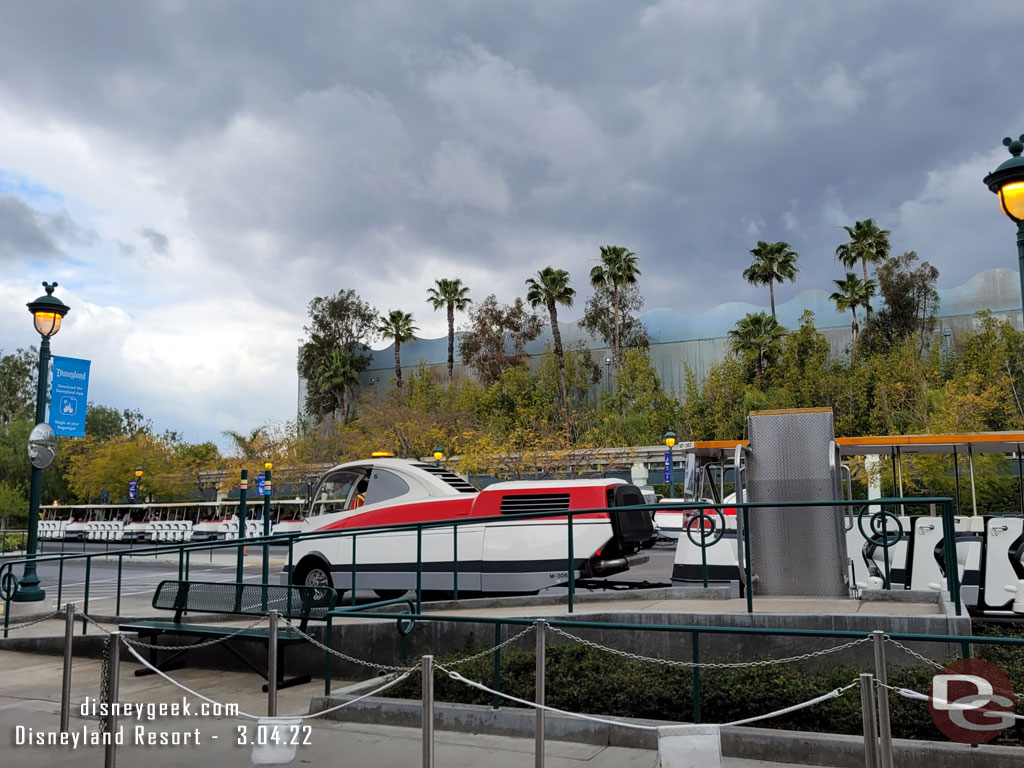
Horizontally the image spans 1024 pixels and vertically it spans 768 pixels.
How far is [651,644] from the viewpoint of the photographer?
847cm

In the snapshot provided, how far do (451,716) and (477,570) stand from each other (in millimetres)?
5198

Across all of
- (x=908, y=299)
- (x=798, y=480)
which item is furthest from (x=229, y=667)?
(x=908, y=299)

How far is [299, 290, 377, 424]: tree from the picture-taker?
7900cm

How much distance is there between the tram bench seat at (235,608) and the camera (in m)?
9.65

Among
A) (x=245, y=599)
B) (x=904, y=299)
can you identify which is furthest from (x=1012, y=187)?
(x=904, y=299)

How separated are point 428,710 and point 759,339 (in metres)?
52.0

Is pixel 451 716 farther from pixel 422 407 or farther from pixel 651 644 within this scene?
pixel 422 407

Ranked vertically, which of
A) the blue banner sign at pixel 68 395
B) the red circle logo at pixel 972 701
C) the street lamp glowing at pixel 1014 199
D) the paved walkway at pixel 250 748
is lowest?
the paved walkway at pixel 250 748

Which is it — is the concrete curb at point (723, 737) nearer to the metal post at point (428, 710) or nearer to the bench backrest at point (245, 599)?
the metal post at point (428, 710)

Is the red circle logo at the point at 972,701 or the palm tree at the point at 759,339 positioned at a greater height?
the palm tree at the point at 759,339

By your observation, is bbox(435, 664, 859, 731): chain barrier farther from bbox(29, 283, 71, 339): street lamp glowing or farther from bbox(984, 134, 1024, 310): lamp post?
bbox(29, 283, 71, 339): street lamp glowing

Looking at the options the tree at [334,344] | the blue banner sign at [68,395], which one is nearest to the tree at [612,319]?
the tree at [334,344]

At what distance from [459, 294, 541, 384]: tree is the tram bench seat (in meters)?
Answer: 58.5

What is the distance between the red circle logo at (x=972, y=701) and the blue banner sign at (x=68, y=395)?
15940 millimetres
